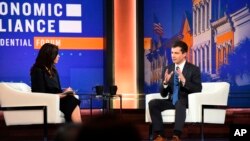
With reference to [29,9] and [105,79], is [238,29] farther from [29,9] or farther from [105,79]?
[29,9]

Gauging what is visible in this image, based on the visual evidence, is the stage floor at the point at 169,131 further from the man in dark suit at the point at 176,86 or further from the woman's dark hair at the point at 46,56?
the woman's dark hair at the point at 46,56

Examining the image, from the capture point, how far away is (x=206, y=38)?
6691mm

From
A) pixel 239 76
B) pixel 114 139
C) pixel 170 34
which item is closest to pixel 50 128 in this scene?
pixel 170 34

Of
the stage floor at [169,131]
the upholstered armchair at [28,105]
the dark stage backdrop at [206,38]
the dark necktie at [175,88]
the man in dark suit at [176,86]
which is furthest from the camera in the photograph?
the dark stage backdrop at [206,38]

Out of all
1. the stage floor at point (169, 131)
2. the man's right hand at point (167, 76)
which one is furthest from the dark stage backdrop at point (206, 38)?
the man's right hand at point (167, 76)

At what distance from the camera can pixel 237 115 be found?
603cm

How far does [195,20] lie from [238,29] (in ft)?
2.18

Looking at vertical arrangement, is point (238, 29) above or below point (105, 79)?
above

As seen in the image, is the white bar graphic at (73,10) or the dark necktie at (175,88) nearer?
the dark necktie at (175,88)

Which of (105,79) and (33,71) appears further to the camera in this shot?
(105,79)

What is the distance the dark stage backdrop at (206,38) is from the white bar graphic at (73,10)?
40.1 inches

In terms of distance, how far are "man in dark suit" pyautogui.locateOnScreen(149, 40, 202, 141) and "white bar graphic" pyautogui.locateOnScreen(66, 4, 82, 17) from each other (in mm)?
2532

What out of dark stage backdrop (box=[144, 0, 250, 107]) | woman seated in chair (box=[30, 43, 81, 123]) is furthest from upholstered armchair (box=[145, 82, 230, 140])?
dark stage backdrop (box=[144, 0, 250, 107])

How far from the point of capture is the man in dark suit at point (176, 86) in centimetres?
430
